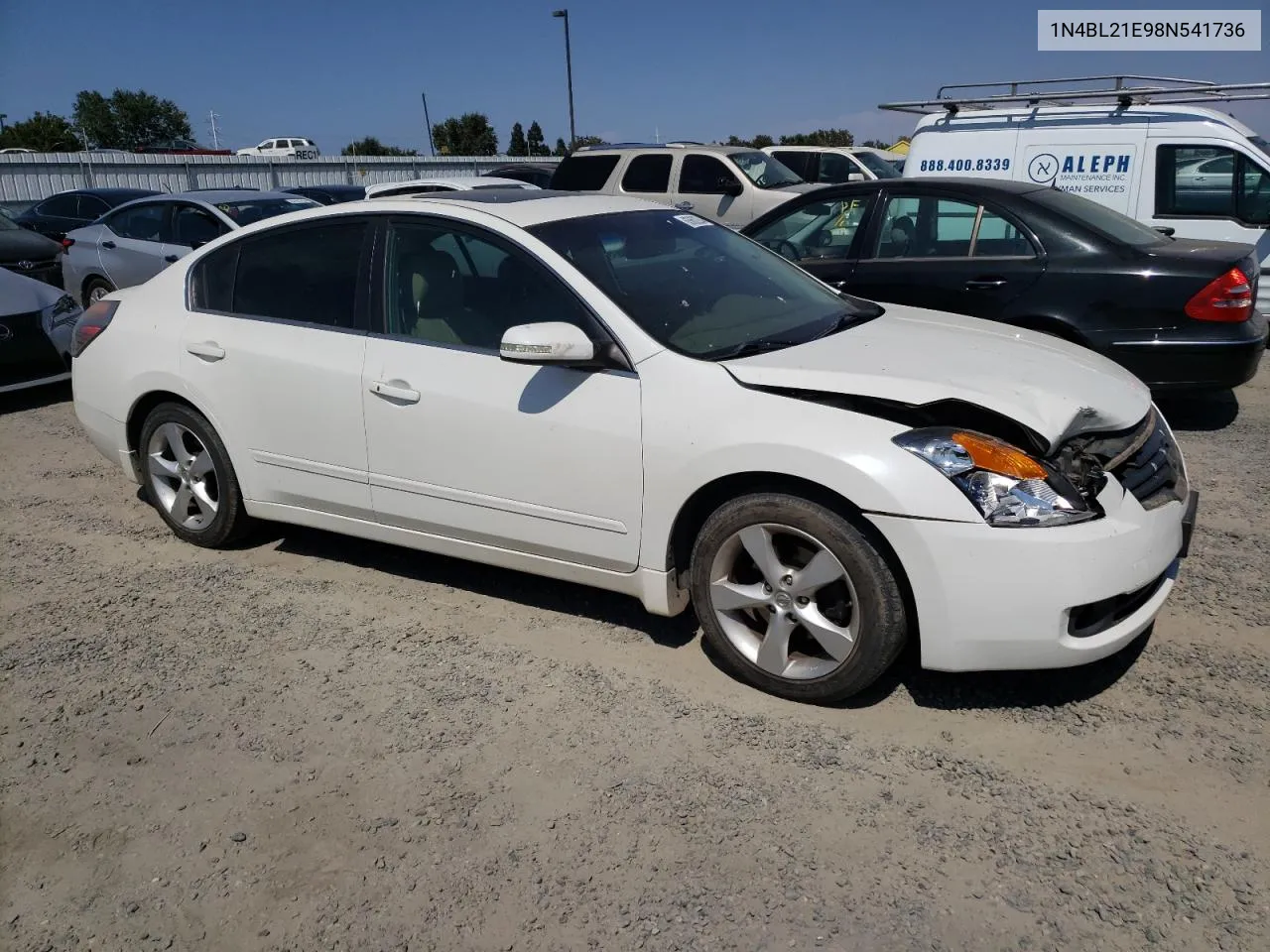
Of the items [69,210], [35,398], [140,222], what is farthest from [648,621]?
[69,210]

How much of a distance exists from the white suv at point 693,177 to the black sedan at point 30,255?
5960 millimetres

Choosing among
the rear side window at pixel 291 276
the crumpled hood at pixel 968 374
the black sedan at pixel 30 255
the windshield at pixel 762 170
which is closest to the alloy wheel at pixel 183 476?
Answer: the rear side window at pixel 291 276

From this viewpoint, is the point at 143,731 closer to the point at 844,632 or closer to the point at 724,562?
the point at 724,562

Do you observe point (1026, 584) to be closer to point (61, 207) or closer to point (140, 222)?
point (140, 222)

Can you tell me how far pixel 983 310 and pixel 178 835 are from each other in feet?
17.3

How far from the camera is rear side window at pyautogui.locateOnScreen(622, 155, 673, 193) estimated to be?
43.2 feet

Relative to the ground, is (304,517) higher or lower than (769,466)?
lower

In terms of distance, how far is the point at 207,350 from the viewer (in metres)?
4.56

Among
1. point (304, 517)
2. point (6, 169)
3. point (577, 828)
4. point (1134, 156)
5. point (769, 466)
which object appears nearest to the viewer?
point (577, 828)

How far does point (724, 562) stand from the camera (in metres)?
3.45

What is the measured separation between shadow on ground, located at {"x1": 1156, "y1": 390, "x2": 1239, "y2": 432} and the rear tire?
409 inches

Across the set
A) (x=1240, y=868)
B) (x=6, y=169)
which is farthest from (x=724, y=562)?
(x=6, y=169)

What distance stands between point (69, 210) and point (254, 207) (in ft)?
28.9

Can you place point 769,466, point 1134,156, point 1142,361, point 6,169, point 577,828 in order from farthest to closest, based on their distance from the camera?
point 6,169 < point 1134,156 < point 1142,361 < point 769,466 < point 577,828
